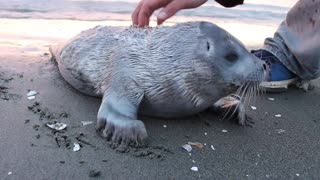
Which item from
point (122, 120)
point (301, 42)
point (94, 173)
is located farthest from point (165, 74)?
point (301, 42)

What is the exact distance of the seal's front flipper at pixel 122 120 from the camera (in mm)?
2742

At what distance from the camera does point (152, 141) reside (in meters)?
2.86

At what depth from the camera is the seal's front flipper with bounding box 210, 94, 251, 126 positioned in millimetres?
3242

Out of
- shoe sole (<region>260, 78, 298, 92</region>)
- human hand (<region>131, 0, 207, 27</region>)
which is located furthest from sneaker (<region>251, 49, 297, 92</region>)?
human hand (<region>131, 0, 207, 27</region>)

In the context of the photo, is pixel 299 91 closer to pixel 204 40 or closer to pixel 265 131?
pixel 265 131

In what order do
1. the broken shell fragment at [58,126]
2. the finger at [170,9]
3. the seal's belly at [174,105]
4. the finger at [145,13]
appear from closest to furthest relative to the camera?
the broken shell fragment at [58,126], the seal's belly at [174,105], the finger at [170,9], the finger at [145,13]

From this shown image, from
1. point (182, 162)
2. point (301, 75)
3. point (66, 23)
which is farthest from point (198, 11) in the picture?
point (182, 162)

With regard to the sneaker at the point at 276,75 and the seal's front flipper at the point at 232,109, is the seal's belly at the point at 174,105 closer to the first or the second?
the seal's front flipper at the point at 232,109

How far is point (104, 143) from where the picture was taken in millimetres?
2789

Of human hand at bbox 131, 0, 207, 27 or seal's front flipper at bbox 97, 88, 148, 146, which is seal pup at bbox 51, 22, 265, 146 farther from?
human hand at bbox 131, 0, 207, 27

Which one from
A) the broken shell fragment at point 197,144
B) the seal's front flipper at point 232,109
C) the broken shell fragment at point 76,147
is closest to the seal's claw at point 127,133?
the broken shell fragment at point 76,147

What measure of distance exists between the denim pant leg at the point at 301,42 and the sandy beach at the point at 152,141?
0.22 metres

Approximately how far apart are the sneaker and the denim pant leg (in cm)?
4

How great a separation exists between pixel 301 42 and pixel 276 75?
0.34 m
